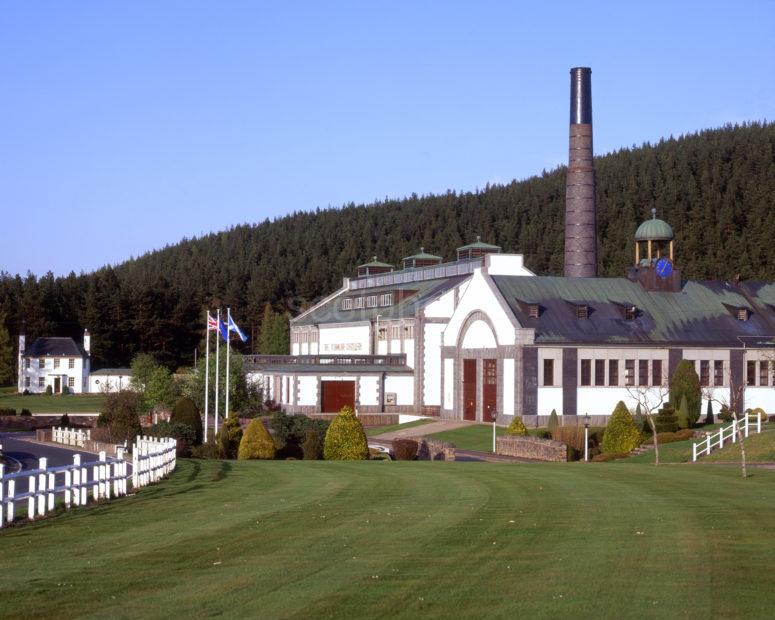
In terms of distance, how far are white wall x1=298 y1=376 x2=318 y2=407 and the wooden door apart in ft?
49.6

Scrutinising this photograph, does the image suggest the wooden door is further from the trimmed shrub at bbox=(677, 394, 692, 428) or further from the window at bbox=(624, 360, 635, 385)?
the trimmed shrub at bbox=(677, 394, 692, 428)

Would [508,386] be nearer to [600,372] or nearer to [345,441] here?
[600,372]

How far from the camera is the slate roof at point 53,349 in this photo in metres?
120

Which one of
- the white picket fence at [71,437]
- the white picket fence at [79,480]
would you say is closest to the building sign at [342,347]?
the white picket fence at [71,437]

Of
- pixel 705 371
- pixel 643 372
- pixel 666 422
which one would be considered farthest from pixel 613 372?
pixel 666 422

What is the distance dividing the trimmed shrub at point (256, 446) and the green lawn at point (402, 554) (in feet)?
62.5

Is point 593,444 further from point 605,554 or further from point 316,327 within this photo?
point 316,327

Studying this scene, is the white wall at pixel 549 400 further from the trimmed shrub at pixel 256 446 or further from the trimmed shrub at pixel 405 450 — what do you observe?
the trimmed shrub at pixel 256 446

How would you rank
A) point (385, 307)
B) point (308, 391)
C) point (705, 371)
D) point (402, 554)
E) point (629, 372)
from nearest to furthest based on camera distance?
point (402, 554)
point (629, 372)
point (705, 371)
point (308, 391)
point (385, 307)

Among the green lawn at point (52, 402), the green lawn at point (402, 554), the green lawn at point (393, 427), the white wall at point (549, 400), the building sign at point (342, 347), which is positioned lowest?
the green lawn at point (393, 427)

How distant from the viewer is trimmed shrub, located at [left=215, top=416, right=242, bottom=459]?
158 feet

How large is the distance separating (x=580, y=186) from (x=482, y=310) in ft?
49.4

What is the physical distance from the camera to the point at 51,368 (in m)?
120

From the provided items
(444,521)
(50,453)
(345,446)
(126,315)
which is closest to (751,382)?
(345,446)
